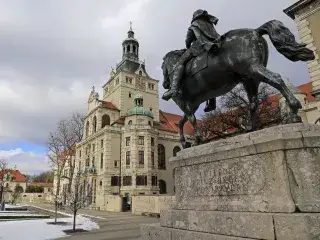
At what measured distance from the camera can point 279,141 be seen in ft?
11.6

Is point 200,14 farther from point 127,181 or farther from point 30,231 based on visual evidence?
point 127,181

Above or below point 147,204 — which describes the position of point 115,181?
above

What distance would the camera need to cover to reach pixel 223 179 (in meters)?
4.33

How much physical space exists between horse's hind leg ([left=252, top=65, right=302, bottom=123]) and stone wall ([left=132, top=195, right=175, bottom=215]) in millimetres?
23662

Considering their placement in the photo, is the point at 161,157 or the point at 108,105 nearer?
the point at 161,157

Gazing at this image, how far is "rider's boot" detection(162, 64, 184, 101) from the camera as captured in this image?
19.2 ft

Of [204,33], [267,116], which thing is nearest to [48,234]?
[204,33]

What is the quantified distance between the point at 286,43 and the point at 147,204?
2759 centimetres

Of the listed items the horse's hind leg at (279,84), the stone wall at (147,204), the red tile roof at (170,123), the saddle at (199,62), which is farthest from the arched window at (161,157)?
the horse's hind leg at (279,84)

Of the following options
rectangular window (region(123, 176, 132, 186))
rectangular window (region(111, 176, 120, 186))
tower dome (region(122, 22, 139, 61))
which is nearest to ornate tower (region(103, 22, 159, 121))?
tower dome (region(122, 22, 139, 61))

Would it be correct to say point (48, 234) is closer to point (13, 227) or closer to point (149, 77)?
point (13, 227)

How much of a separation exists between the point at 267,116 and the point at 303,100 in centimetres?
1085

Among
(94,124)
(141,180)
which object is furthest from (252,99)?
(94,124)

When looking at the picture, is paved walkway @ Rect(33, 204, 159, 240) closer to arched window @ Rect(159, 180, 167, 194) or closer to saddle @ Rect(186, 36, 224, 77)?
saddle @ Rect(186, 36, 224, 77)
